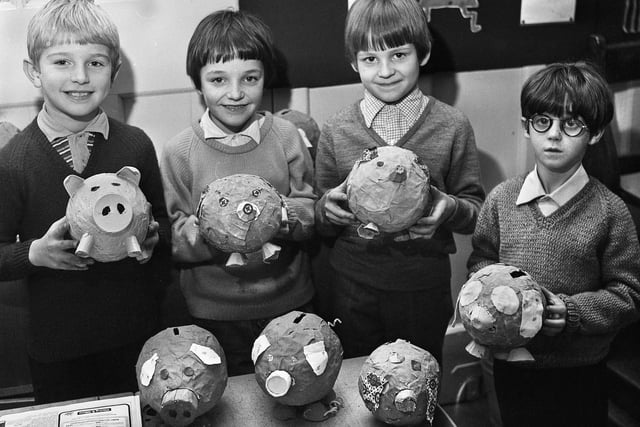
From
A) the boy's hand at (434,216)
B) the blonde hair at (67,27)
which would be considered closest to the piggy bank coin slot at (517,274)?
the boy's hand at (434,216)

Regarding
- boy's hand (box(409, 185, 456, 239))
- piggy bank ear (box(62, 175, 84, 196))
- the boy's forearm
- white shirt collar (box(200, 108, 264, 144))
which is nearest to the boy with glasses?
boy's hand (box(409, 185, 456, 239))

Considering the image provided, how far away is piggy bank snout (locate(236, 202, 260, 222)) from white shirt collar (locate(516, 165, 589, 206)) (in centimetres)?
62

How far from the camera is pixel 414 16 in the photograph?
178cm

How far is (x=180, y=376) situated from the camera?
149 centimetres

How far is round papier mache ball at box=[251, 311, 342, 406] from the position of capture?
59.6 inches

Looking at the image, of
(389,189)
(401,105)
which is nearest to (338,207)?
(389,189)

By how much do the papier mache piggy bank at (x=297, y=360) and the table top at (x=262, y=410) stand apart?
0.22 ft

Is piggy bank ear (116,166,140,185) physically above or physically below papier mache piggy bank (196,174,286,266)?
above

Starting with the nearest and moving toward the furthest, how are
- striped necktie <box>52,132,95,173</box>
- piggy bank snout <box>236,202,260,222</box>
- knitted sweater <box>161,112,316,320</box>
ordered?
piggy bank snout <box>236,202,260,222</box> → striped necktie <box>52,132,95,173</box> → knitted sweater <box>161,112,316,320</box>

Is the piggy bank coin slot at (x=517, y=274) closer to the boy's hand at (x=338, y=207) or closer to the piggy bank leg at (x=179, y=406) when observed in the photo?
the boy's hand at (x=338, y=207)

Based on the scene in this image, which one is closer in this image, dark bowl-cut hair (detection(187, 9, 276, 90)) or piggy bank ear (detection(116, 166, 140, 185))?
piggy bank ear (detection(116, 166, 140, 185))

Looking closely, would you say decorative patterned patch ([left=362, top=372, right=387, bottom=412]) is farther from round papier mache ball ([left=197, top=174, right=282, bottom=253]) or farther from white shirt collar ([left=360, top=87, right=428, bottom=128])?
white shirt collar ([left=360, top=87, right=428, bottom=128])

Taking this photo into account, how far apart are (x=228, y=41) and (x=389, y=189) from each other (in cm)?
53

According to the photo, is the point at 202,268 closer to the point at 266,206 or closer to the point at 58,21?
the point at 266,206
